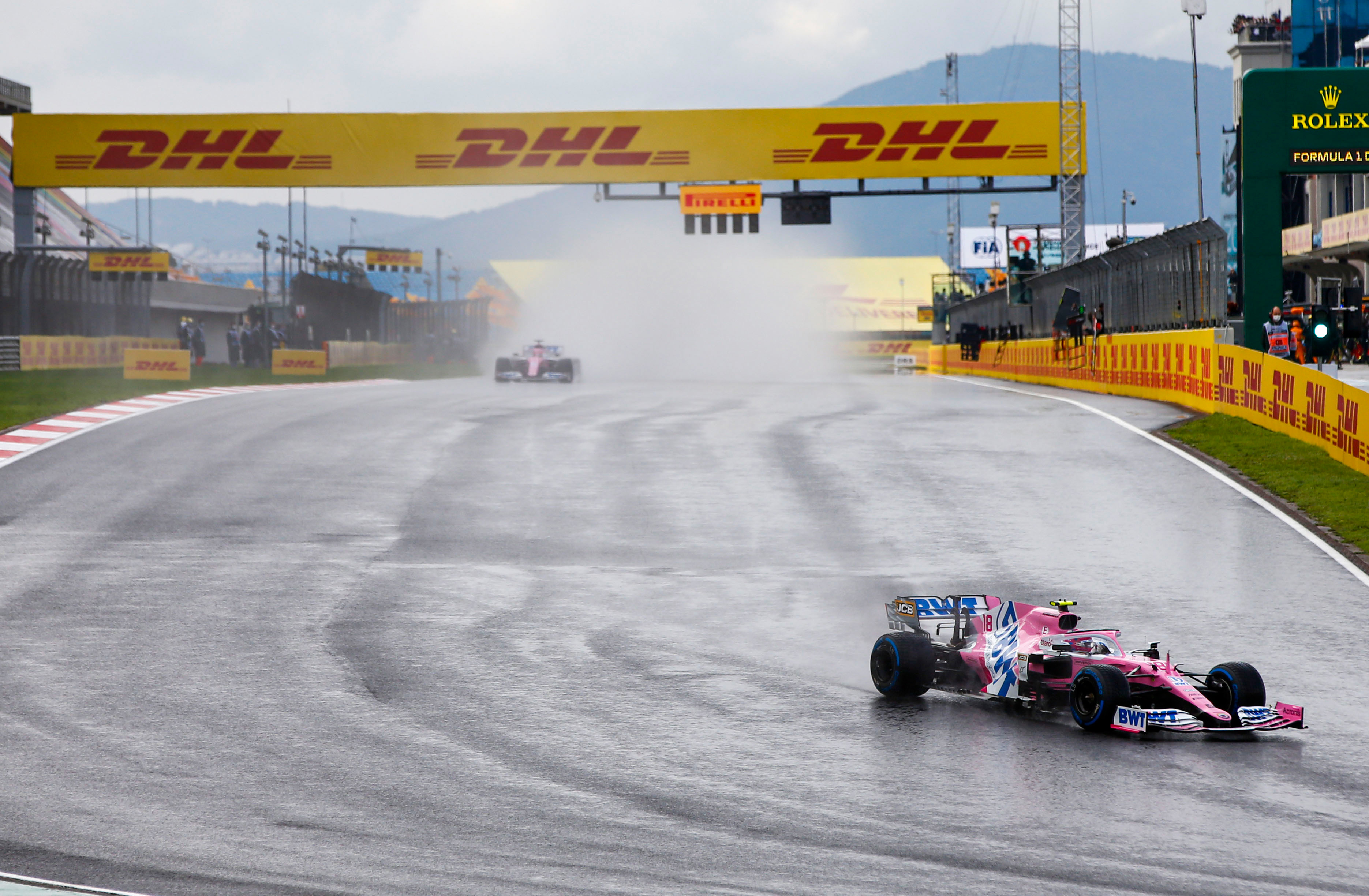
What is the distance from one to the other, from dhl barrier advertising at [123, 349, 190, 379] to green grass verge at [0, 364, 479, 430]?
17 cm

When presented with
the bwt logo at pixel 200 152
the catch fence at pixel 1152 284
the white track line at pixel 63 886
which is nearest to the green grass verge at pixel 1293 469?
the catch fence at pixel 1152 284

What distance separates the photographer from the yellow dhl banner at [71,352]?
38.5 meters

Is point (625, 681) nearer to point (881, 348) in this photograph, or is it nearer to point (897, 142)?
point (897, 142)

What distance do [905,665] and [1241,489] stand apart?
30.1 feet

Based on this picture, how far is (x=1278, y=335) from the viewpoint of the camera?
2481 cm

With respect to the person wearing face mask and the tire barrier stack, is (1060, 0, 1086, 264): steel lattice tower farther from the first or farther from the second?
the tire barrier stack

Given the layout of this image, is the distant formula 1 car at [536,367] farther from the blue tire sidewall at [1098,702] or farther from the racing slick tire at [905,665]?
the blue tire sidewall at [1098,702]

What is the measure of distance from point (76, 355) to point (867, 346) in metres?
56.8

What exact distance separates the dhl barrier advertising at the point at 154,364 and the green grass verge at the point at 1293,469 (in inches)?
871

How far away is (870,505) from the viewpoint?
14617 mm

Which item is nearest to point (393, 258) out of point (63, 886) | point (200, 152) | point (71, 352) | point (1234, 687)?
point (71, 352)

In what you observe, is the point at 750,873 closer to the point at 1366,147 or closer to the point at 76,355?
the point at 1366,147

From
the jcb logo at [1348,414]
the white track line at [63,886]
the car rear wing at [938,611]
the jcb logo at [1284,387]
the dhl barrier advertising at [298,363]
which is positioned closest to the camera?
the white track line at [63,886]

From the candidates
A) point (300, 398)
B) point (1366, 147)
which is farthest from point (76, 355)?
point (1366, 147)
